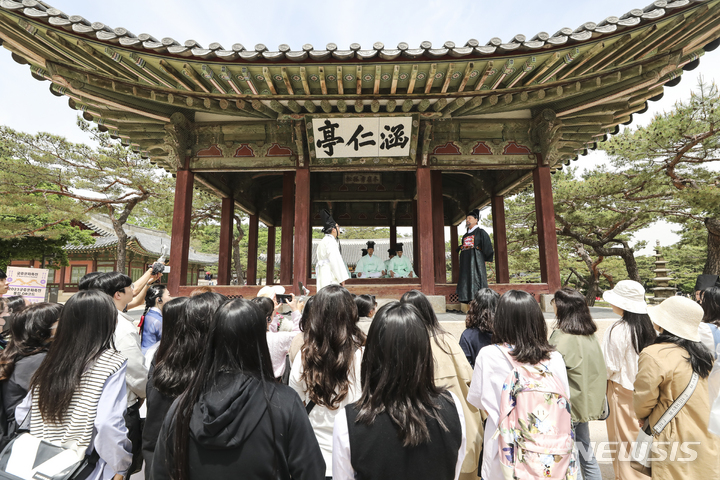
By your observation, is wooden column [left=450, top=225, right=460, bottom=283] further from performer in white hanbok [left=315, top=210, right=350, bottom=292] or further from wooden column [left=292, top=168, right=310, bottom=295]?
performer in white hanbok [left=315, top=210, right=350, bottom=292]

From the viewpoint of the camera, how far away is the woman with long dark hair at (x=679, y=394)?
2.03 meters

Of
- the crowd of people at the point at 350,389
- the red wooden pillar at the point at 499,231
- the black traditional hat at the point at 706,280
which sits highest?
the red wooden pillar at the point at 499,231

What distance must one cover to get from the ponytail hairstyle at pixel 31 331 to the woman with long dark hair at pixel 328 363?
1.39 meters

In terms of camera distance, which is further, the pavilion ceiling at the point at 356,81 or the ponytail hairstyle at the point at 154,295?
the pavilion ceiling at the point at 356,81

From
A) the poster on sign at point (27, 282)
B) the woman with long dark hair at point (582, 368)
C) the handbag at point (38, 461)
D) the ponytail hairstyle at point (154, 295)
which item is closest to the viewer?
the handbag at point (38, 461)

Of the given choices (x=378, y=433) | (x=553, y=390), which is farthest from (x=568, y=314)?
(x=378, y=433)

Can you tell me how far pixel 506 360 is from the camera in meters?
1.89

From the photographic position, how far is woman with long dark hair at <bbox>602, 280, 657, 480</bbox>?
2.65 metres

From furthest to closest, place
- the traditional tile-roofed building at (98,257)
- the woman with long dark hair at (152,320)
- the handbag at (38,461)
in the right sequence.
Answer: the traditional tile-roofed building at (98,257) < the woman with long dark hair at (152,320) < the handbag at (38,461)

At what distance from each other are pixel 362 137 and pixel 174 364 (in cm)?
568

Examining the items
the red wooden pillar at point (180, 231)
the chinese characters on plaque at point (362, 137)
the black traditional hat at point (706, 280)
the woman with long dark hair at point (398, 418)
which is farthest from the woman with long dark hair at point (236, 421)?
the black traditional hat at point (706, 280)

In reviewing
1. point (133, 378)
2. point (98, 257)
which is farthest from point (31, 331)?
point (98, 257)

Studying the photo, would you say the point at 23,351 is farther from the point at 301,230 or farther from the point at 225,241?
the point at 225,241

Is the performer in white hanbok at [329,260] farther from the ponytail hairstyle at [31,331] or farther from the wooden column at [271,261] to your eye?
the wooden column at [271,261]
